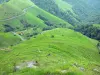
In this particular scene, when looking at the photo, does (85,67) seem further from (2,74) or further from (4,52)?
(4,52)

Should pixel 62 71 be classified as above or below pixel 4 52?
above

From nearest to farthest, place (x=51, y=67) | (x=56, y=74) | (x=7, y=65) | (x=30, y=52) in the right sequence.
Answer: (x=56, y=74)
(x=51, y=67)
(x=7, y=65)
(x=30, y=52)

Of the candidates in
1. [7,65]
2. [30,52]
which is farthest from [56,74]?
[30,52]

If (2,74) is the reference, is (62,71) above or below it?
above

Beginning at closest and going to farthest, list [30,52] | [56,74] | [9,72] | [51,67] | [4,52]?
1. [56,74]
2. [51,67]
3. [9,72]
4. [30,52]
5. [4,52]

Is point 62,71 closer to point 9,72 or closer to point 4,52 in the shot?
point 9,72

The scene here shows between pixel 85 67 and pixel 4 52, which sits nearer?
pixel 85 67

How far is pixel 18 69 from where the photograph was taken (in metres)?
111

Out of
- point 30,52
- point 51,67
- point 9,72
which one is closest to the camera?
point 51,67

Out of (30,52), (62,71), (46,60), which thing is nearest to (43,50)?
(30,52)

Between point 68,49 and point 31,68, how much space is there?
2473 inches

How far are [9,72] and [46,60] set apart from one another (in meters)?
17.1

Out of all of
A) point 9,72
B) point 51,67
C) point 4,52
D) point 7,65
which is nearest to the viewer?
point 51,67

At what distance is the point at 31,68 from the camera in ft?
357
